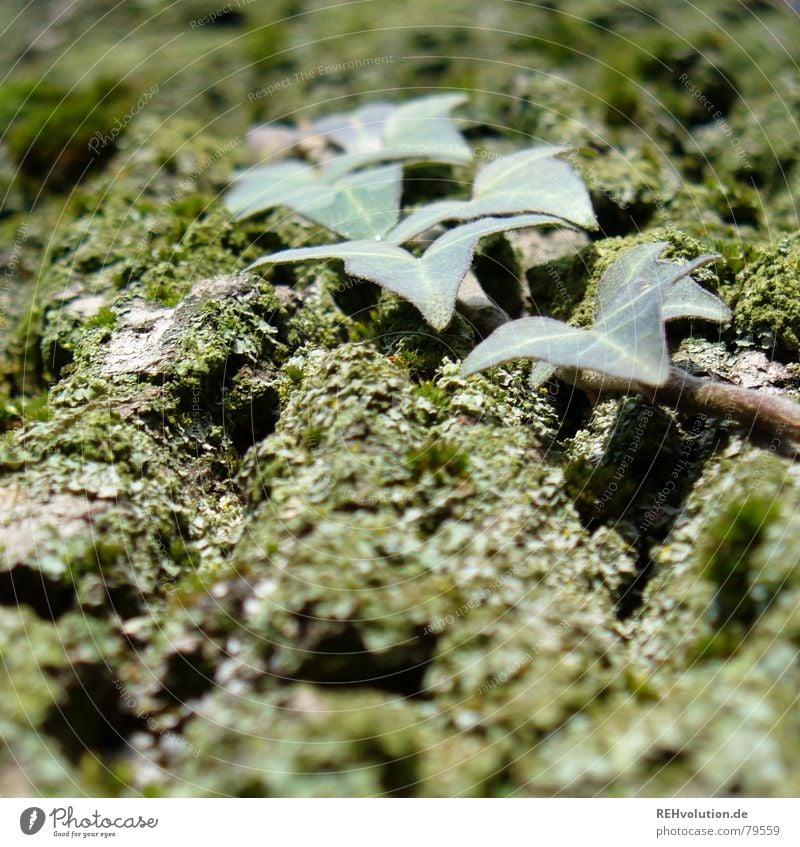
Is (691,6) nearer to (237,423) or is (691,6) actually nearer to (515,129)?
(515,129)

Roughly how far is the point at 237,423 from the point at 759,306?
2.40 meters

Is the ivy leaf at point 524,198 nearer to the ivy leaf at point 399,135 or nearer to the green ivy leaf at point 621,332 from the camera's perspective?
the green ivy leaf at point 621,332

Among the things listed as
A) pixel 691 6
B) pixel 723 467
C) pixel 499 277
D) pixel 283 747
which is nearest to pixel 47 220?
pixel 499 277

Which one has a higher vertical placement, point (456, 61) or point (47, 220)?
point (456, 61)

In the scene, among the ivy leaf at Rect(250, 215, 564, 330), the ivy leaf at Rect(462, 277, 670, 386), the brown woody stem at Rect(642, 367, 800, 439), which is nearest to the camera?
the ivy leaf at Rect(462, 277, 670, 386)

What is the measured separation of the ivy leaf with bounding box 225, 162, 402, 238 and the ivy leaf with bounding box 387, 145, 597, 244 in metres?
0.19

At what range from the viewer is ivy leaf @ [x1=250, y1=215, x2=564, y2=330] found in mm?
3109

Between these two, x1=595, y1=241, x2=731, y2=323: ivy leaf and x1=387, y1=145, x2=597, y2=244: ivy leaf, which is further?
x1=387, y1=145, x2=597, y2=244: ivy leaf

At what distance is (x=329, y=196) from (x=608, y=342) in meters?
2.01

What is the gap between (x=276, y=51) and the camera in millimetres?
6227

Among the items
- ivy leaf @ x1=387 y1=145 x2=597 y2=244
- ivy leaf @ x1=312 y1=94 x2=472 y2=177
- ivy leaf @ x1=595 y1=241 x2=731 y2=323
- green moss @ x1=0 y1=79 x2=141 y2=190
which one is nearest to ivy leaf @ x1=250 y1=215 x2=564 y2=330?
ivy leaf @ x1=387 y1=145 x2=597 y2=244

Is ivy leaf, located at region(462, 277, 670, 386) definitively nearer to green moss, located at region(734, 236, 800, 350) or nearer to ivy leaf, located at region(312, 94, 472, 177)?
green moss, located at region(734, 236, 800, 350)

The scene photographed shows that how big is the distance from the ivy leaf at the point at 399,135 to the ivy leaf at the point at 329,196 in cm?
12

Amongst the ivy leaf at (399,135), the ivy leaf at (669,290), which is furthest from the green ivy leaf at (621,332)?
the ivy leaf at (399,135)
